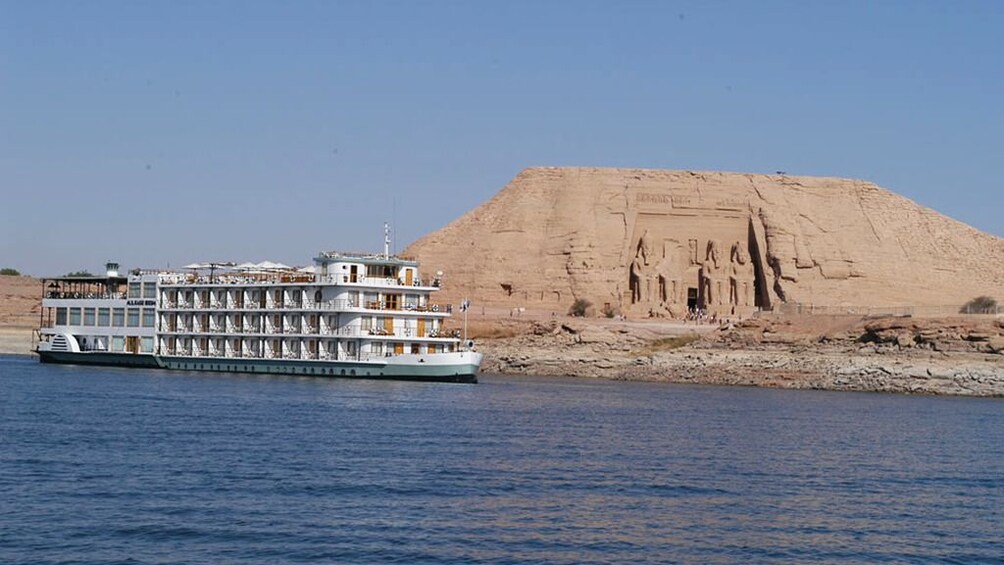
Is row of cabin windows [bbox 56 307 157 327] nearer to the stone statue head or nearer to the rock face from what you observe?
the rock face

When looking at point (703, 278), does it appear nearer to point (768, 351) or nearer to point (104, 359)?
point (768, 351)

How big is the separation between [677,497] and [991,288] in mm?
99206

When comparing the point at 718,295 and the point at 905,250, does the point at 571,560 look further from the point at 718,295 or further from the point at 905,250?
the point at 905,250

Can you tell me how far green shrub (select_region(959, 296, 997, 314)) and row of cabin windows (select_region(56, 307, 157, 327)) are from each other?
5187 cm

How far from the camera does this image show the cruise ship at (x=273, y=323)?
2761 inches

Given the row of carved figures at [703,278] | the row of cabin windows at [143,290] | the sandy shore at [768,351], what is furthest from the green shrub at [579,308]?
the row of cabin windows at [143,290]

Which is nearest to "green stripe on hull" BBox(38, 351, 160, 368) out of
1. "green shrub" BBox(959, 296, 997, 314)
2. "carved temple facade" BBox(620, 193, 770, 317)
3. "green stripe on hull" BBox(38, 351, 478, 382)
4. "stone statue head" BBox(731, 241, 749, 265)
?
"green stripe on hull" BBox(38, 351, 478, 382)

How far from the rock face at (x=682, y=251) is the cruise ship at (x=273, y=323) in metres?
36.7

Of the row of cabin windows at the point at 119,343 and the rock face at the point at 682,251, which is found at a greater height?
the rock face at the point at 682,251

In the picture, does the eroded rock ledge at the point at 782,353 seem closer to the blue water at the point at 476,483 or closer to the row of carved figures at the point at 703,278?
the row of carved figures at the point at 703,278

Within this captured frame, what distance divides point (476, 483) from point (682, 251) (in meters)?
88.5

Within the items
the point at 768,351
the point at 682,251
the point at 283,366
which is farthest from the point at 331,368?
the point at 682,251

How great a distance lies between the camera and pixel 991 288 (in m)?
121

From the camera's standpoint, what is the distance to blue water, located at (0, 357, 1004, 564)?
24.3 m
